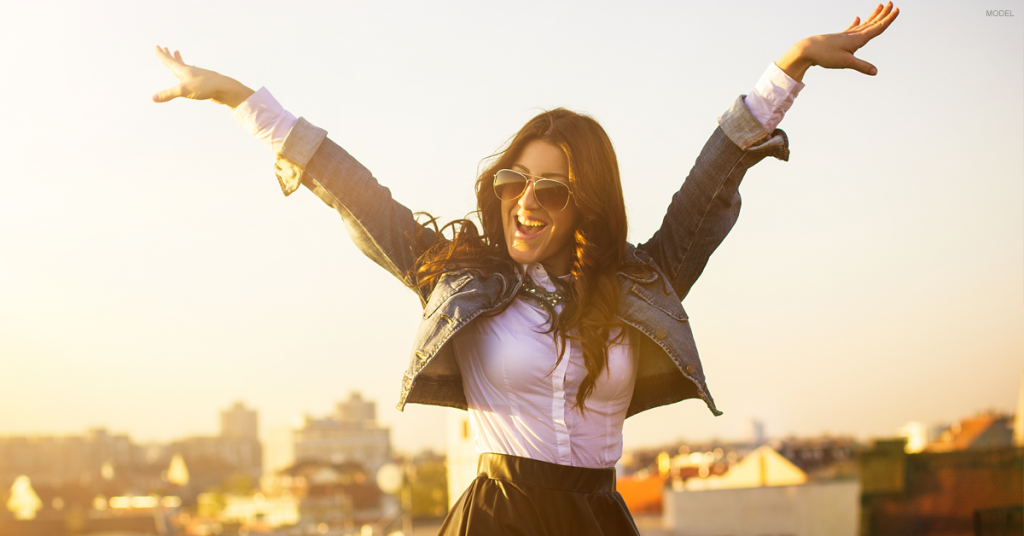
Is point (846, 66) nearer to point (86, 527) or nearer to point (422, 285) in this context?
point (422, 285)

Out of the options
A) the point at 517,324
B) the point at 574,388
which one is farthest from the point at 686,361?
the point at 517,324

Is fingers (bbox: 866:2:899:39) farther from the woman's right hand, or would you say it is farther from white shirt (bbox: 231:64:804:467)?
the woman's right hand

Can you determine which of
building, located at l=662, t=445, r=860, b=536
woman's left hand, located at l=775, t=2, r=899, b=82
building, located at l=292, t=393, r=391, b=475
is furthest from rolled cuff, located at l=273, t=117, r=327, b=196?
building, located at l=292, t=393, r=391, b=475

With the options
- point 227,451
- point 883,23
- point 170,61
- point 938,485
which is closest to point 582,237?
point 883,23

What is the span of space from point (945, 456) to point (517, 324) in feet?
58.0

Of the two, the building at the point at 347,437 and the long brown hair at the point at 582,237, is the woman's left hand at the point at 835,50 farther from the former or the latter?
the building at the point at 347,437

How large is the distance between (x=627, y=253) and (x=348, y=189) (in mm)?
687

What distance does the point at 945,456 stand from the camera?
669 inches

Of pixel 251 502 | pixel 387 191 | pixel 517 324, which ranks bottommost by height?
pixel 251 502

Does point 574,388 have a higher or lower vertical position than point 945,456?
higher

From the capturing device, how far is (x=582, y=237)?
6.69 feet

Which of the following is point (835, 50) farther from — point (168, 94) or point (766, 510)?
point (766, 510)

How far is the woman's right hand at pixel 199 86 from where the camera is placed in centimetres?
194

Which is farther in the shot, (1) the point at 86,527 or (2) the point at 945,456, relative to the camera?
(1) the point at 86,527
